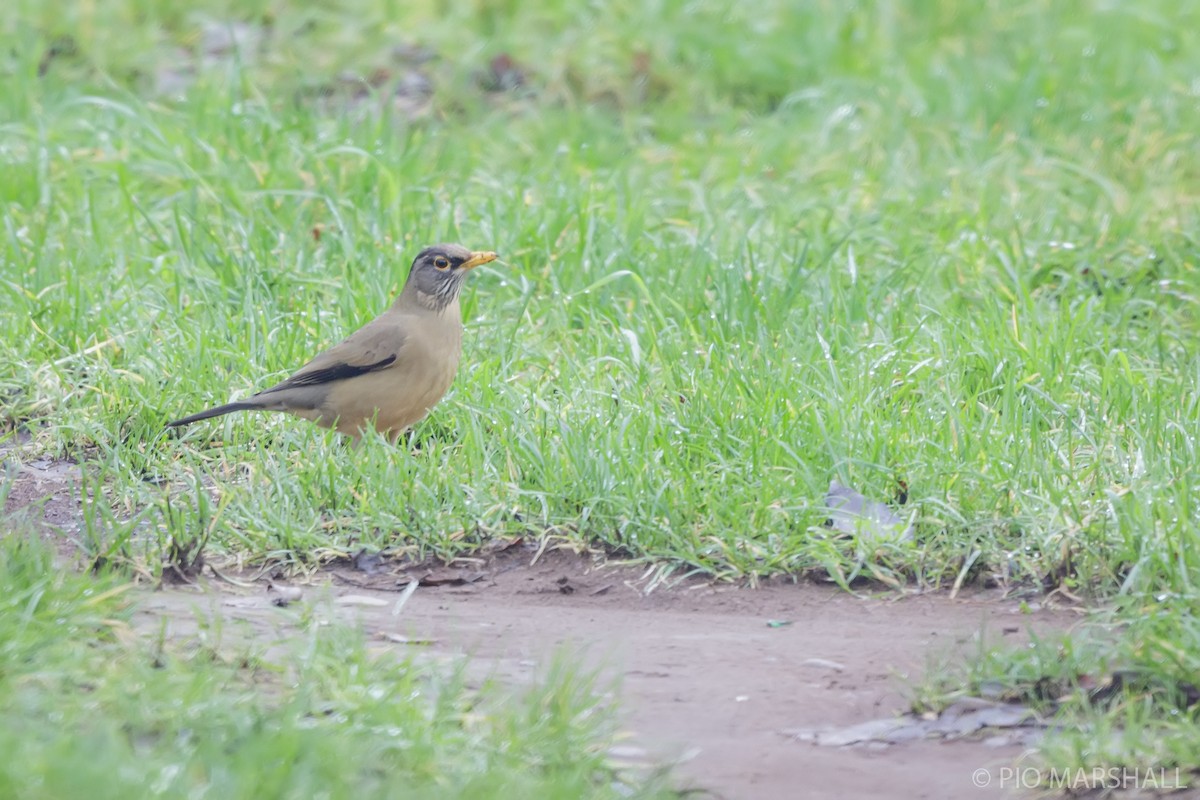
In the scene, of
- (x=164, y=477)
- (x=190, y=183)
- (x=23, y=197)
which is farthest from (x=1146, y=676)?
(x=23, y=197)

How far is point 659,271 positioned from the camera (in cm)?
664

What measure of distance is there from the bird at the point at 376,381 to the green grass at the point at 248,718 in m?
1.53

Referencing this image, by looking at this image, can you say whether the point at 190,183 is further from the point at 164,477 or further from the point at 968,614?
the point at 968,614

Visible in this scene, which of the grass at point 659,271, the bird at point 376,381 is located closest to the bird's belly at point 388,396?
the bird at point 376,381

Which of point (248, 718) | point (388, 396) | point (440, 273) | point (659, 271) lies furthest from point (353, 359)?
point (248, 718)

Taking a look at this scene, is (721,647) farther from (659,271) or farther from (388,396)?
(659,271)

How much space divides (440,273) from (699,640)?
2.09 meters

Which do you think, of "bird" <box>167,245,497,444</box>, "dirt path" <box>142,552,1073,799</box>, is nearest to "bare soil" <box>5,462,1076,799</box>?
"dirt path" <box>142,552,1073,799</box>

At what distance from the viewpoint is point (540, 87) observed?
361 inches

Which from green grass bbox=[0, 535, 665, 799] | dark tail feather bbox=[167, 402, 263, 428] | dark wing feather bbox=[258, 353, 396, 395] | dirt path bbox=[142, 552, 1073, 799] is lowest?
dirt path bbox=[142, 552, 1073, 799]

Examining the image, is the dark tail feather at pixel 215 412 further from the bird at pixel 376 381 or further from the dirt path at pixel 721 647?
the dirt path at pixel 721 647

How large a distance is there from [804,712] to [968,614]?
2.76 ft

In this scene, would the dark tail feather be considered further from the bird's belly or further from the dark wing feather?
the bird's belly

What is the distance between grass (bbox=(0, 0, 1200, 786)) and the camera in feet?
15.8
